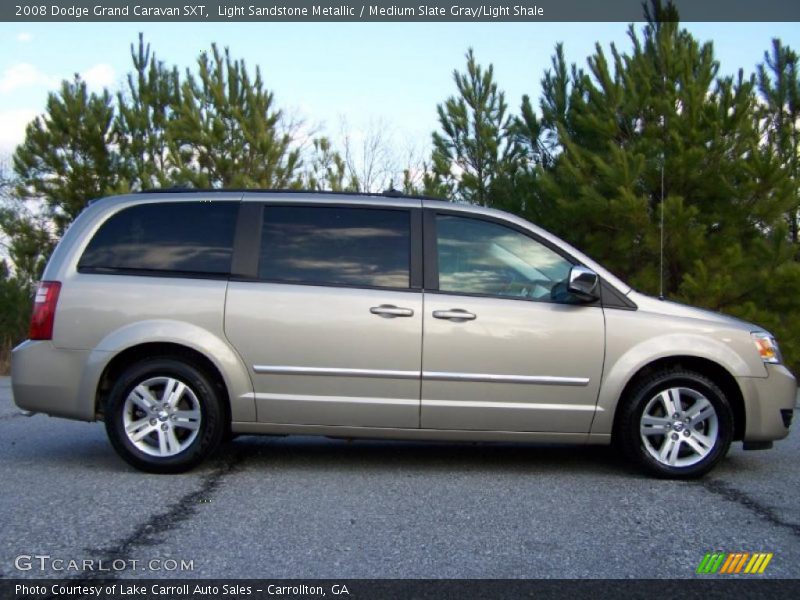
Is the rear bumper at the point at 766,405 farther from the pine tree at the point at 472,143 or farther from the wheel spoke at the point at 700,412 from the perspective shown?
the pine tree at the point at 472,143

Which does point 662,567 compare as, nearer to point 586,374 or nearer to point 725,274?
point 586,374

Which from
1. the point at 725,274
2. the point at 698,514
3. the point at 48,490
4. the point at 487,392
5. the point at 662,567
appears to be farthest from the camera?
the point at 725,274

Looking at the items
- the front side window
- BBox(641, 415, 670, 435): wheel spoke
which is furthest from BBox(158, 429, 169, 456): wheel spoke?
BBox(641, 415, 670, 435): wheel spoke

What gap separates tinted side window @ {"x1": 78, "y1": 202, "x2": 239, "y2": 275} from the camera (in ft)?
19.0

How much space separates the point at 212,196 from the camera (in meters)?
6.02

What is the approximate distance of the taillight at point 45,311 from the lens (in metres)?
5.66

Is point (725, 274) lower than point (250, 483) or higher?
higher

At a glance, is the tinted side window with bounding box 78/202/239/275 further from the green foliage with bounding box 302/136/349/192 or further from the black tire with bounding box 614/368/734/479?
the green foliage with bounding box 302/136/349/192

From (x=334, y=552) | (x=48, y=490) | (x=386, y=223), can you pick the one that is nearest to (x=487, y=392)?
(x=386, y=223)

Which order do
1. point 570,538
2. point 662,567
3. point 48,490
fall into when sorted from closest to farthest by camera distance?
point 662,567, point 570,538, point 48,490

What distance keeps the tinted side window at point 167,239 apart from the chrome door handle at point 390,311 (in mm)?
1027

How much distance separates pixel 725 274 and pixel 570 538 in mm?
9924

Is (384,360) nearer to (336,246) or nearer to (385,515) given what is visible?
(336,246)

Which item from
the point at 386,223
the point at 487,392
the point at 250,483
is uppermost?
the point at 386,223
